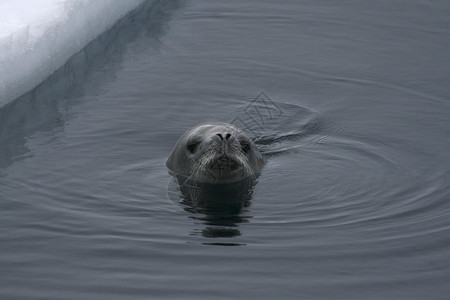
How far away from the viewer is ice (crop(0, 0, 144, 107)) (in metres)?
9.81

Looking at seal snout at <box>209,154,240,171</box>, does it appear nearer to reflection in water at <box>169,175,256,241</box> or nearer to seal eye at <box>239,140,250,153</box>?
reflection in water at <box>169,175,256,241</box>

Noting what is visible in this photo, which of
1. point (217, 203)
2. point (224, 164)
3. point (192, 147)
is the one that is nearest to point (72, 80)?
point (192, 147)

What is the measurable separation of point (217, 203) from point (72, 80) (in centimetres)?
358

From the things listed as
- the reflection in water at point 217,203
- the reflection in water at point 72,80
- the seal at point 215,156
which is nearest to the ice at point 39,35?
the reflection in water at point 72,80

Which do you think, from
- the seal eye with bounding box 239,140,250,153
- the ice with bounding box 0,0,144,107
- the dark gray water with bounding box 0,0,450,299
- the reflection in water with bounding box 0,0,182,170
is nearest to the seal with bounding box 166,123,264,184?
the seal eye with bounding box 239,140,250,153

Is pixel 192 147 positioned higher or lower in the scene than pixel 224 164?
higher

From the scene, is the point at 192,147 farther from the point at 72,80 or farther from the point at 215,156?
the point at 72,80

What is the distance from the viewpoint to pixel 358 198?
7.73 meters

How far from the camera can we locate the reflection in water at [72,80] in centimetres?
926

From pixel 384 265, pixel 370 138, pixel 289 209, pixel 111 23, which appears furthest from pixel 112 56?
pixel 384 265

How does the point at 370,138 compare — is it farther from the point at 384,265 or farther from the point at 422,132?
the point at 384,265

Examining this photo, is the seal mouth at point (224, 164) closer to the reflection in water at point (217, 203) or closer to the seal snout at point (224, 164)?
the seal snout at point (224, 164)

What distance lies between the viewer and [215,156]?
316 inches

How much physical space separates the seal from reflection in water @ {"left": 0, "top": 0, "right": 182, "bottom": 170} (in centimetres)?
131
